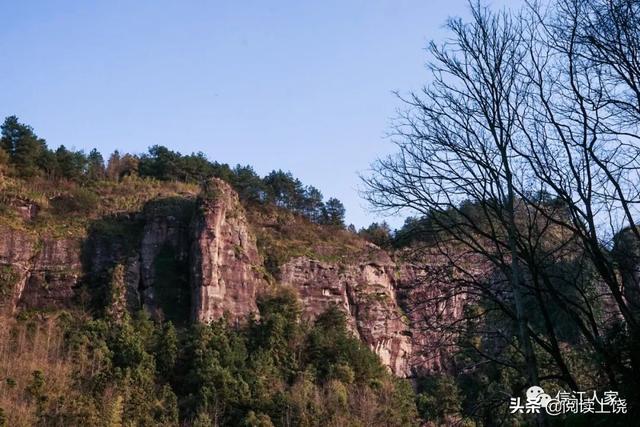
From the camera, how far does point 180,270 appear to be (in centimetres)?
4094

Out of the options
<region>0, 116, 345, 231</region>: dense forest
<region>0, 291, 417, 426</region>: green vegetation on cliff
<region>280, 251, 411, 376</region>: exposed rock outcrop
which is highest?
<region>0, 116, 345, 231</region>: dense forest

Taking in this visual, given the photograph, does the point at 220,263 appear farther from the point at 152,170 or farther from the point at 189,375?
the point at 152,170

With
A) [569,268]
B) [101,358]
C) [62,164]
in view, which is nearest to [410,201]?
[569,268]

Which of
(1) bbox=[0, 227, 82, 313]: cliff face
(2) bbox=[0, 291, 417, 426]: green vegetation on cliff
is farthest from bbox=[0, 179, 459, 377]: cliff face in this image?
(2) bbox=[0, 291, 417, 426]: green vegetation on cliff

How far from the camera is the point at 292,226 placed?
51.9m

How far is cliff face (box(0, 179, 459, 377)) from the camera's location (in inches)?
1519

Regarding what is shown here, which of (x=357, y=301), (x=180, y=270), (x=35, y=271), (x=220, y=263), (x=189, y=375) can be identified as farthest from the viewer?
(x=357, y=301)

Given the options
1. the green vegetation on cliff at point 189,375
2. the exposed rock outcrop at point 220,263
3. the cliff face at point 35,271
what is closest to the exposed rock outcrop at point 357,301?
the exposed rock outcrop at point 220,263

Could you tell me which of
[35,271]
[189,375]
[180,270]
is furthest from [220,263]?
[35,271]

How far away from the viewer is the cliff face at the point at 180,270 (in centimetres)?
3859

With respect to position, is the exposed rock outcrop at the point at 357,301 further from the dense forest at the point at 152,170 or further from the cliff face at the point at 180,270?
the dense forest at the point at 152,170

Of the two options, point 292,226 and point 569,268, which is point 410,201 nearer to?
point 569,268

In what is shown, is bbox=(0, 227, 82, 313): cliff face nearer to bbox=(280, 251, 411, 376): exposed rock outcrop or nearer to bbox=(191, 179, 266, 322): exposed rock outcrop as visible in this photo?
bbox=(191, 179, 266, 322): exposed rock outcrop

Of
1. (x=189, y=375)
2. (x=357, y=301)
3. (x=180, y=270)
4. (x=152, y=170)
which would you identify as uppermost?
(x=152, y=170)
